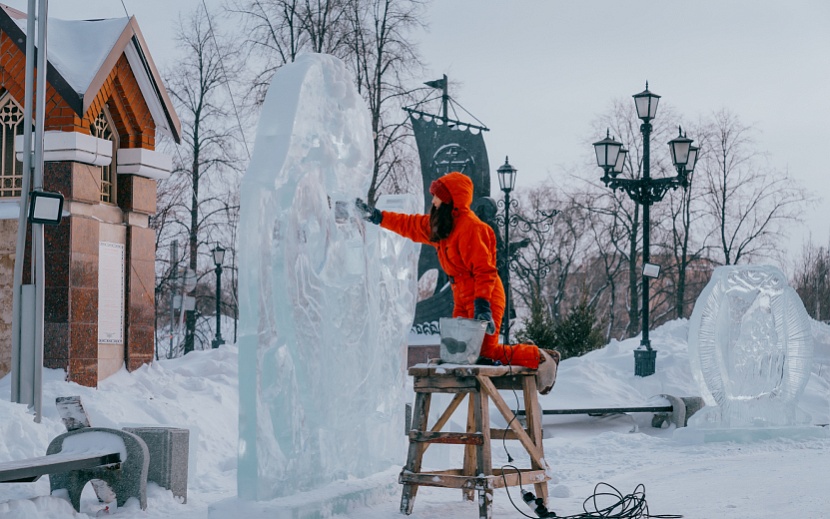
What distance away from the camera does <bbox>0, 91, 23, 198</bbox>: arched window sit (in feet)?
40.2

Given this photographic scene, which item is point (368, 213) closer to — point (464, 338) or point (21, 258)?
point (464, 338)

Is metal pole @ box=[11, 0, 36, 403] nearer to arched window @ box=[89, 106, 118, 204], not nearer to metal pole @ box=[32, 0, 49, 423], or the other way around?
metal pole @ box=[32, 0, 49, 423]

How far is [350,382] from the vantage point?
7059 mm

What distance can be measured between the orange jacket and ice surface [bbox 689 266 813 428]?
5588 mm

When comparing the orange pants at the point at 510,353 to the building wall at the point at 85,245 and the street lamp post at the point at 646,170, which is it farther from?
the street lamp post at the point at 646,170

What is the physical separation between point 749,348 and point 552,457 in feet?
10.2

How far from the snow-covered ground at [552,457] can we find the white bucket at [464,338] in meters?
1.05

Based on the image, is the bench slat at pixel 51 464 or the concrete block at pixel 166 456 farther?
the concrete block at pixel 166 456

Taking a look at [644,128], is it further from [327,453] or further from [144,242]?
[327,453]

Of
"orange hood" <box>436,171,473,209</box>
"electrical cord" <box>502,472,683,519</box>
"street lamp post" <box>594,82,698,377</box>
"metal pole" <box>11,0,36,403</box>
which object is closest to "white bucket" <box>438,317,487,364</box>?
"electrical cord" <box>502,472,683,519</box>

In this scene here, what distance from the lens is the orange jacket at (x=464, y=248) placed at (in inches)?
268

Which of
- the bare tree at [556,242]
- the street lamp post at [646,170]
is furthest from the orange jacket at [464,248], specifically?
the bare tree at [556,242]

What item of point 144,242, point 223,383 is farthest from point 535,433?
point 144,242

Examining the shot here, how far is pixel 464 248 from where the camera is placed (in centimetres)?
687
